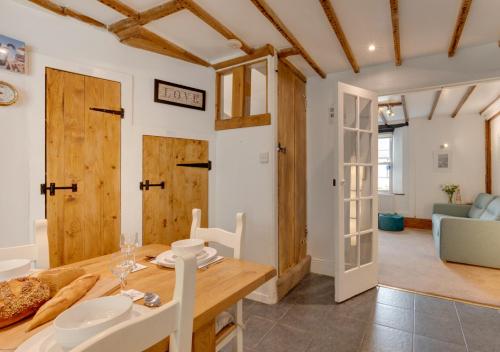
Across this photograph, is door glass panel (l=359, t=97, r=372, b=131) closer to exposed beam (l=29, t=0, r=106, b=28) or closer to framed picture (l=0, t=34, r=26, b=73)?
exposed beam (l=29, t=0, r=106, b=28)

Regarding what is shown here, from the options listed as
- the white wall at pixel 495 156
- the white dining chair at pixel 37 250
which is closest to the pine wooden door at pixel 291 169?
the white dining chair at pixel 37 250

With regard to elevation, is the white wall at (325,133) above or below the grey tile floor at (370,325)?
above

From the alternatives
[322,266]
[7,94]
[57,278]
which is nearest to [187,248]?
[57,278]

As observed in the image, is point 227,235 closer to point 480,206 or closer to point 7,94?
point 7,94

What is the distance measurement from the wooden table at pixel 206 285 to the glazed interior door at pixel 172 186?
113 centimetres

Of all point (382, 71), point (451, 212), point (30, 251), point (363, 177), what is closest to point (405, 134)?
point (451, 212)

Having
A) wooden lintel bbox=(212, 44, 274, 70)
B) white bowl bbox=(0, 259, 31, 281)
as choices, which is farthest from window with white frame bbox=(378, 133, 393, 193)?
white bowl bbox=(0, 259, 31, 281)

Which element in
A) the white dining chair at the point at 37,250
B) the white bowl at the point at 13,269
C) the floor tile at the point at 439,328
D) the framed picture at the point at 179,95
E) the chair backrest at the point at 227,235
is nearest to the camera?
the white bowl at the point at 13,269

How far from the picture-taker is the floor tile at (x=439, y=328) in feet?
6.70

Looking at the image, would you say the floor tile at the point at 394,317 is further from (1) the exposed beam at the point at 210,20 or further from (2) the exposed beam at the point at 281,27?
(1) the exposed beam at the point at 210,20

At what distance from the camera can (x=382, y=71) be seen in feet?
10.0

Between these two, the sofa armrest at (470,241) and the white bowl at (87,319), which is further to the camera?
the sofa armrest at (470,241)

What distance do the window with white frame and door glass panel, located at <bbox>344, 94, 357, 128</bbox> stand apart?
462 cm

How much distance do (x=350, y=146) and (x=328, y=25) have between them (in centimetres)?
115
